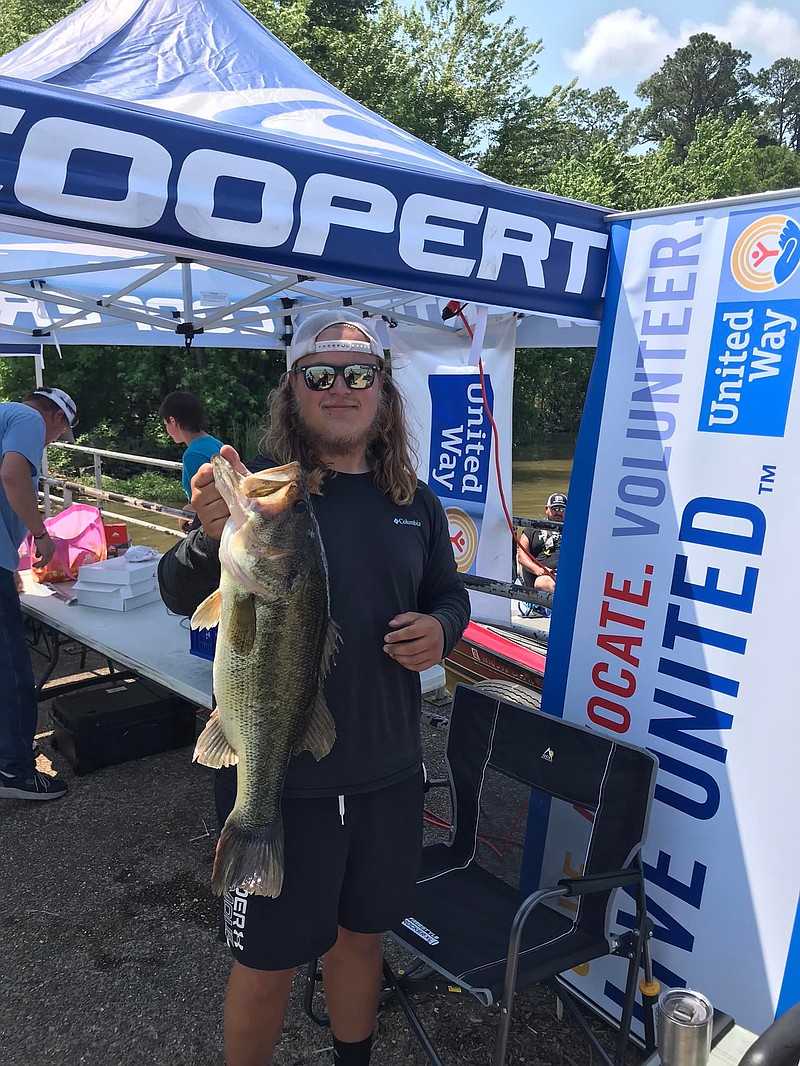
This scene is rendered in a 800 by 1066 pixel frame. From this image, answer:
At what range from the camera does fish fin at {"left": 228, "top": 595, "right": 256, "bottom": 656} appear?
1.56 metres

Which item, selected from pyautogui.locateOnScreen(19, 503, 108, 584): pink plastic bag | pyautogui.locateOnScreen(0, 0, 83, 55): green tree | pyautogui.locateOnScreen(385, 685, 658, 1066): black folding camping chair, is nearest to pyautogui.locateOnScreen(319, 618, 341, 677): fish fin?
pyautogui.locateOnScreen(385, 685, 658, 1066): black folding camping chair

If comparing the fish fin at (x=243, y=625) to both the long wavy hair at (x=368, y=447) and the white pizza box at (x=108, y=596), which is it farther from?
the white pizza box at (x=108, y=596)

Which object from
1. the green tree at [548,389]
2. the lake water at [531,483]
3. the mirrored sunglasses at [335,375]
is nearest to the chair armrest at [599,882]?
the mirrored sunglasses at [335,375]

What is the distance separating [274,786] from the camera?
5.56 feet

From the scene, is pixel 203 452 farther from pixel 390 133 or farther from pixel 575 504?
pixel 575 504

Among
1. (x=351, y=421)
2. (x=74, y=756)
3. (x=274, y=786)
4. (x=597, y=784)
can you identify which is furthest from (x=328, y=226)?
(x=74, y=756)

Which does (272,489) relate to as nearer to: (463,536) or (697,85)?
(463,536)

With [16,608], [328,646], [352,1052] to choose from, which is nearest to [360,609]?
[328,646]

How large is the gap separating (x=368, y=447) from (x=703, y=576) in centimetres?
111

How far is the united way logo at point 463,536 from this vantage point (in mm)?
4887

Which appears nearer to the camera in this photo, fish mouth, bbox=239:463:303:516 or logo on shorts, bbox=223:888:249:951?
fish mouth, bbox=239:463:303:516

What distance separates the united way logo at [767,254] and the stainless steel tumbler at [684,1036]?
182cm

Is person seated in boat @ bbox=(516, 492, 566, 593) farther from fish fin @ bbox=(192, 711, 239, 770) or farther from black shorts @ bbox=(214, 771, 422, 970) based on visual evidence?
fish fin @ bbox=(192, 711, 239, 770)

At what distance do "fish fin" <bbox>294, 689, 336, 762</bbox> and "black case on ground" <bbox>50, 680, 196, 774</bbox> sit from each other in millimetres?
3050
